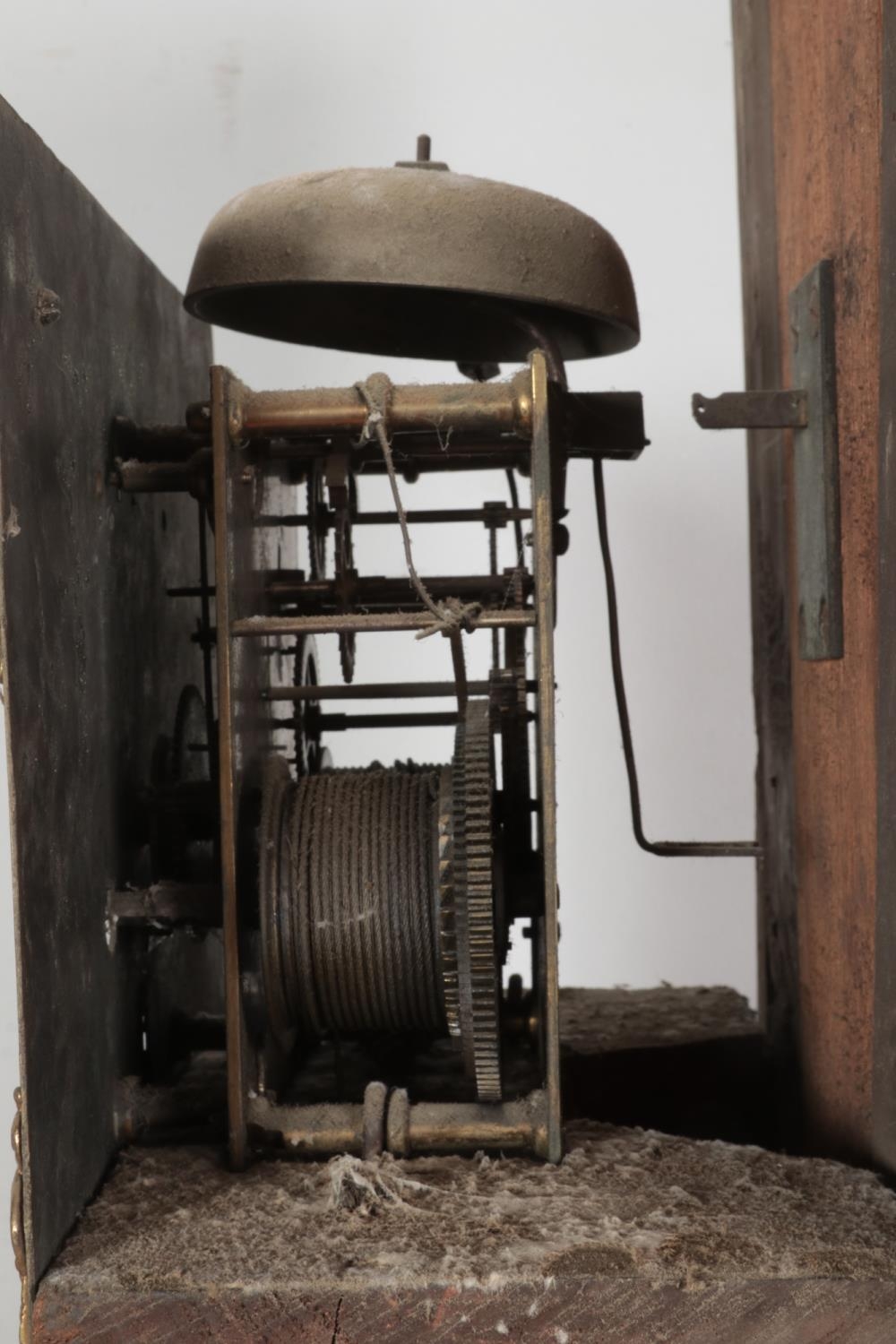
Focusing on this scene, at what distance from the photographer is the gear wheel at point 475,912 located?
1582mm

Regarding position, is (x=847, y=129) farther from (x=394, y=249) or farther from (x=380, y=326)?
(x=380, y=326)

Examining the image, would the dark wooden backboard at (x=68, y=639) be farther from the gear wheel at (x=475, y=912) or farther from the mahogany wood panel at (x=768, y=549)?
the mahogany wood panel at (x=768, y=549)

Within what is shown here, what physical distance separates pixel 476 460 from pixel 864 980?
32.8 inches

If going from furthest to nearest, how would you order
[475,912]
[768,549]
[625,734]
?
[768,549] < [625,734] < [475,912]

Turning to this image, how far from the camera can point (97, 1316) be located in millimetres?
1391

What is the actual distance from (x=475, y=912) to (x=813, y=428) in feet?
2.30

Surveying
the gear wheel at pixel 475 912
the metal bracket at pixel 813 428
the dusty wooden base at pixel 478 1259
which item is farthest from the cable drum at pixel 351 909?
the metal bracket at pixel 813 428

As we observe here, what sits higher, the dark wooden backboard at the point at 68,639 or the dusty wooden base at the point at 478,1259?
the dark wooden backboard at the point at 68,639

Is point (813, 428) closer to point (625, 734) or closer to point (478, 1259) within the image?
point (625, 734)

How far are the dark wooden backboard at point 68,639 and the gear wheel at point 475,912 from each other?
1.23 feet

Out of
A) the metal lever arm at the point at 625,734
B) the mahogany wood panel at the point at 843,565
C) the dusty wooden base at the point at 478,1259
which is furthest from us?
the metal lever arm at the point at 625,734

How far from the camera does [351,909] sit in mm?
1678

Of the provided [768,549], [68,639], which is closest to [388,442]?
[68,639]

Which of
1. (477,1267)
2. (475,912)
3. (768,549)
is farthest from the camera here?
(768,549)
